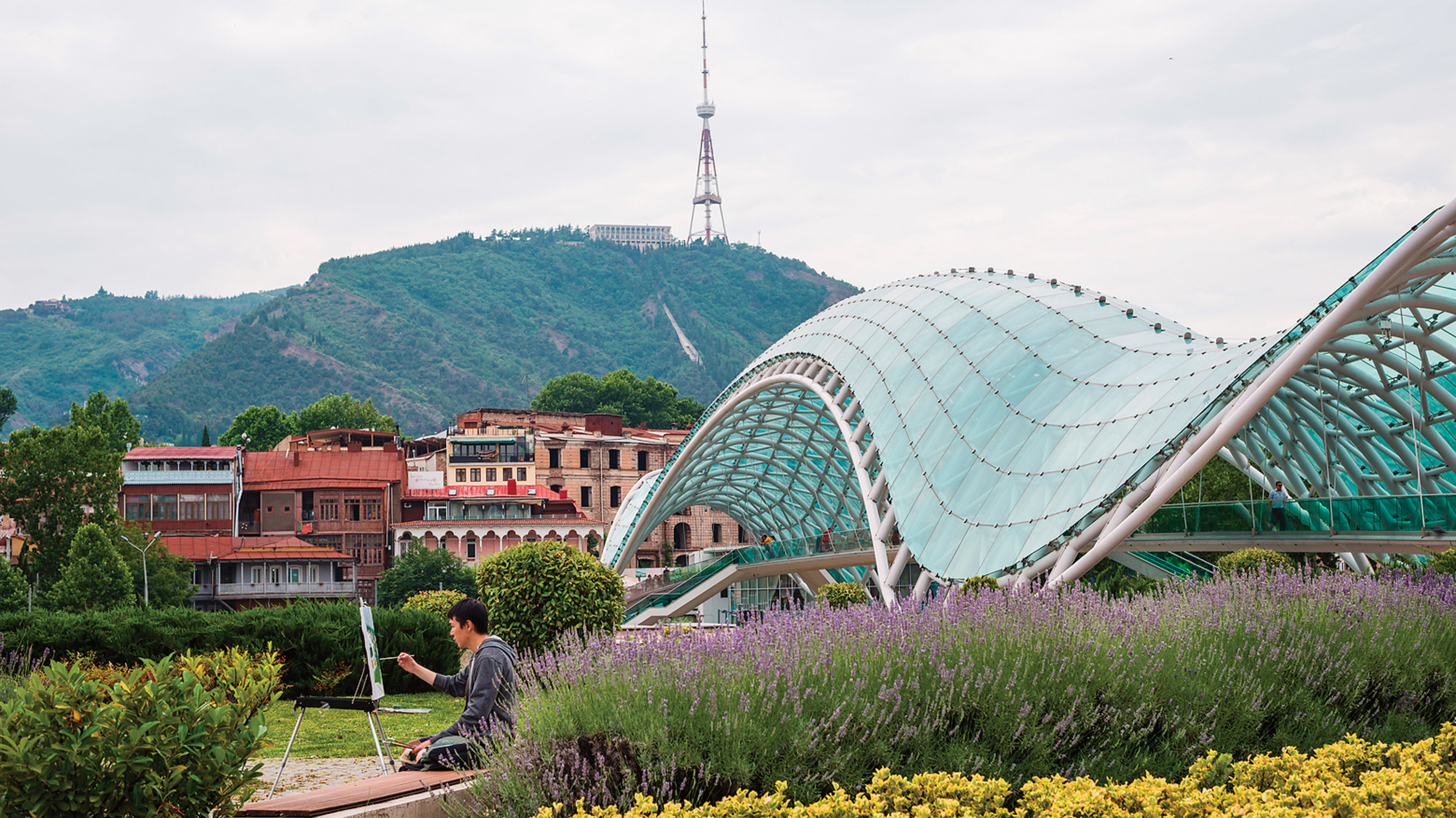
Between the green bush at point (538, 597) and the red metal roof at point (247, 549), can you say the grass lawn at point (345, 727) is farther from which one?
the red metal roof at point (247, 549)

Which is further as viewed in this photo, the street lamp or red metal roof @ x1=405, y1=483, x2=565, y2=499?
red metal roof @ x1=405, y1=483, x2=565, y2=499

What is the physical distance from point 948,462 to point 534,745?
26.5 m

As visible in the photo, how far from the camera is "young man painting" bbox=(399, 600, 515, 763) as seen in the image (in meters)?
9.68

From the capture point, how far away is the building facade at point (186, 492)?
97.6 m

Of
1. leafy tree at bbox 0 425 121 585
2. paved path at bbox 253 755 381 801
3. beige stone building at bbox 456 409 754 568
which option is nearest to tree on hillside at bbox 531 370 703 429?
beige stone building at bbox 456 409 754 568

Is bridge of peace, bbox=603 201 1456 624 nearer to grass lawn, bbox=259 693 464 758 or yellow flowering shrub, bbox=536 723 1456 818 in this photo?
grass lawn, bbox=259 693 464 758

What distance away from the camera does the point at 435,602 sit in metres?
33.3

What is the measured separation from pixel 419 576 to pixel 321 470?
Result: 65.2 feet

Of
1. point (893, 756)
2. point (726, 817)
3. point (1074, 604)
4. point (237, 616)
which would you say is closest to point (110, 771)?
point (726, 817)

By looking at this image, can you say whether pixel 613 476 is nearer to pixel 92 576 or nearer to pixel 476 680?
pixel 92 576

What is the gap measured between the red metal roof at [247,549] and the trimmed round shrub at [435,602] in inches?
2127

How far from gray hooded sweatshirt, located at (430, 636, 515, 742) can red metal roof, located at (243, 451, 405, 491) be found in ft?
307

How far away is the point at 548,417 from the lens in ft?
421

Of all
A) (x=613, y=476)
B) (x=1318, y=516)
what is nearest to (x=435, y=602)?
(x=1318, y=516)
